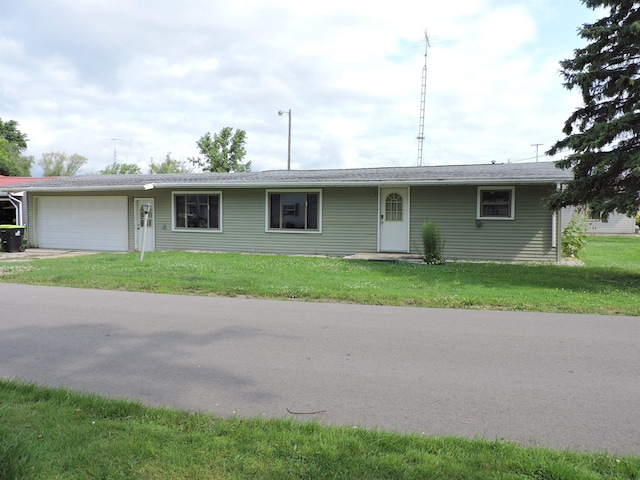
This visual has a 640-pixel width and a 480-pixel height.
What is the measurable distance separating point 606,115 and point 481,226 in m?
5.26

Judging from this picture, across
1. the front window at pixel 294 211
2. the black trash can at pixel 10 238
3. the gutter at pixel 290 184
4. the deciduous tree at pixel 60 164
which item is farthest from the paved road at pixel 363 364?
the deciduous tree at pixel 60 164

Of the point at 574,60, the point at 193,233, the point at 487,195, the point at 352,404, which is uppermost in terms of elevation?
the point at 574,60

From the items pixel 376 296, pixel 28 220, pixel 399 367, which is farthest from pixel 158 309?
pixel 28 220

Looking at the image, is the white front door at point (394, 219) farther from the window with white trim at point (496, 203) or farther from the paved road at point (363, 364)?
the paved road at point (363, 364)

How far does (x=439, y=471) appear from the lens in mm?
2980

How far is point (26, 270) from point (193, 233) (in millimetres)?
6532

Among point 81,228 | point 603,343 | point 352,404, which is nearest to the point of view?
point 352,404

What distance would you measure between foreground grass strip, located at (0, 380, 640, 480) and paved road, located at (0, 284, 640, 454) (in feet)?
1.11

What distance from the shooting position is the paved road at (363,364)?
3.96m

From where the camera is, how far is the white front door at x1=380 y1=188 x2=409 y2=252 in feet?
53.7

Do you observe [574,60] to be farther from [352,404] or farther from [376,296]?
[352,404]

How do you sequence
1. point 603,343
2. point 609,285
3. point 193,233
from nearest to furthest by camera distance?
point 603,343 < point 609,285 < point 193,233

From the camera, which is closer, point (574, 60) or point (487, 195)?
point (574, 60)

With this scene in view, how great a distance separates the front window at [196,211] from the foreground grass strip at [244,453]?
14953mm
